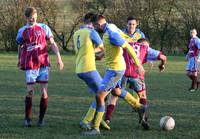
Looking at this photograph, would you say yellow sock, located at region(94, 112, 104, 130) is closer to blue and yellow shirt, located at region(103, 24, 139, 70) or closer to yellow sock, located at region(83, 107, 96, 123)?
yellow sock, located at region(83, 107, 96, 123)

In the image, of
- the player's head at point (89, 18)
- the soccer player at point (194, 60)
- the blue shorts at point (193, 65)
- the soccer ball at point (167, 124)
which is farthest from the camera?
the blue shorts at point (193, 65)

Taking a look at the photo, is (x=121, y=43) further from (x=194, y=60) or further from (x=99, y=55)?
(x=194, y=60)

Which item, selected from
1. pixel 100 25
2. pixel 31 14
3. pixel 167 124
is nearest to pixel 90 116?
pixel 167 124

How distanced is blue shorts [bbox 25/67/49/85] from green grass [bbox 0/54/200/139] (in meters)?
0.79

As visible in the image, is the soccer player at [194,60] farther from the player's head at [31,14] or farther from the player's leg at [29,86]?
the player's head at [31,14]

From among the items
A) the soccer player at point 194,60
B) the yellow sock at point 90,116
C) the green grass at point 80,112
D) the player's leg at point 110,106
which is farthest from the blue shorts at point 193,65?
the yellow sock at point 90,116

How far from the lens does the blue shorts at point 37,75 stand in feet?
28.8

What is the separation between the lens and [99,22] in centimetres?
A: 818

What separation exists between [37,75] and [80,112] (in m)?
1.98

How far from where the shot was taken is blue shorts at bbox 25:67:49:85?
28.8 ft

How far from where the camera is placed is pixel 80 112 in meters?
10.5

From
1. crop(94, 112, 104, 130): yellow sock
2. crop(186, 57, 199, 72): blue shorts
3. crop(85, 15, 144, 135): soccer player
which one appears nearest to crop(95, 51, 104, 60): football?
crop(85, 15, 144, 135): soccer player

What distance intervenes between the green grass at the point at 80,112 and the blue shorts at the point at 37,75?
31.2 inches

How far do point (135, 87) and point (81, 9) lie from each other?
39.0 meters
